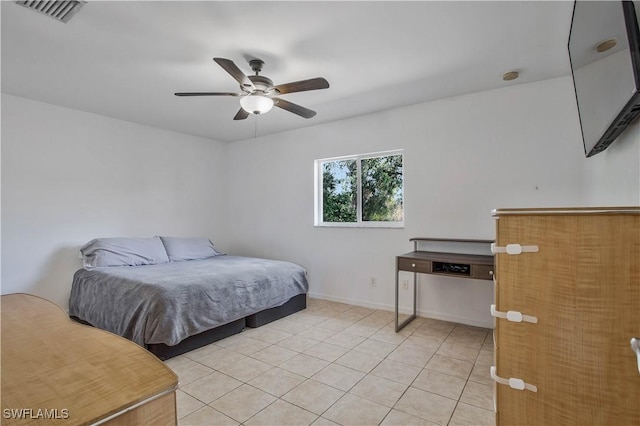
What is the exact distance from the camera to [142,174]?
4.25 m

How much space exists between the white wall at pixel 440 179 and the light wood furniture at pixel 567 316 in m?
1.02

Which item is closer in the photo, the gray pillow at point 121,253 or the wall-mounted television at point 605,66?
the wall-mounted television at point 605,66

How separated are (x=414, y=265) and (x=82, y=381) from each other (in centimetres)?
268

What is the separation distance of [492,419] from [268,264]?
2.56 meters

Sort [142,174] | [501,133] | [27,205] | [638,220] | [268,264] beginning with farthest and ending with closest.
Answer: [142,174]
[268,264]
[27,205]
[501,133]
[638,220]

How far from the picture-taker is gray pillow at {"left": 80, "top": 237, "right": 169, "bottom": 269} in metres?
3.38

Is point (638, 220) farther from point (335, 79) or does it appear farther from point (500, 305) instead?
point (335, 79)

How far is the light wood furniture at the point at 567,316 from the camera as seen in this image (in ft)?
3.12

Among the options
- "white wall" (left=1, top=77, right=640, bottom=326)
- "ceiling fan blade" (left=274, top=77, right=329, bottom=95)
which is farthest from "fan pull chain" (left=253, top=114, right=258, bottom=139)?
"ceiling fan blade" (left=274, top=77, right=329, bottom=95)

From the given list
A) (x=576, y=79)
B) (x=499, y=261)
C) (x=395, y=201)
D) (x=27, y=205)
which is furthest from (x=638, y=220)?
(x=27, y=205)

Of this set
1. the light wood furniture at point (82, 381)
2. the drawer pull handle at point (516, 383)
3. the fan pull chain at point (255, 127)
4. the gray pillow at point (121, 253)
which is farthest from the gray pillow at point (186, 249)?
the drawer pull handle at point (516, 383)

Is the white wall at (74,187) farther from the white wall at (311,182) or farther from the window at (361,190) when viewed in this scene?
the window at (361,190)

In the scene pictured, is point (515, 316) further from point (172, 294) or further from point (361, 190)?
point (361, 190)

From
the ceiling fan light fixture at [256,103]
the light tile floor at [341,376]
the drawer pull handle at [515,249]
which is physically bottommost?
the light tile floor at [341,376]
